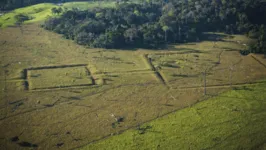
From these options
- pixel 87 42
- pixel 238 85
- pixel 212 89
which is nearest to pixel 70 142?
pixel 212 89

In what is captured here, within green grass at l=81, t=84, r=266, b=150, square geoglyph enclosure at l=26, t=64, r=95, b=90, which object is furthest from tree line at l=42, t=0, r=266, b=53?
green grass at l=81, t=84, r=266, b=150

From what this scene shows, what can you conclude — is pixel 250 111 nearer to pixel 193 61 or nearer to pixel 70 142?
pixel 193 61

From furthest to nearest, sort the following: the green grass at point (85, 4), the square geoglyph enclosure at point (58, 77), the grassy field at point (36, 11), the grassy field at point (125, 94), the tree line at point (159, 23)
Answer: the green grass at point (85, 4)
the grassy field at point (36, 11)
the tree line at point (159, 23)
the square geoglyph enclosure at point (58, 77)
the grassy field at point (125, 94)

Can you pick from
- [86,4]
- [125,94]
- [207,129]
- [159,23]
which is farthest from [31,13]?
[207,129]

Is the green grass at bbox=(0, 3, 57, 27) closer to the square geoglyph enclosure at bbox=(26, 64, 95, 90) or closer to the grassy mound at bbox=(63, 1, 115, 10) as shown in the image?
the grassy mound at bbox=(63, 1, 115, 10)

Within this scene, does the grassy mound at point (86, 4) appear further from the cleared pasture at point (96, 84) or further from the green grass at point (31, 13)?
the cleared pasture at point (96, 84)

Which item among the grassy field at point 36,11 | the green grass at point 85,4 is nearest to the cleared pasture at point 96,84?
the grassy field at point 36,11

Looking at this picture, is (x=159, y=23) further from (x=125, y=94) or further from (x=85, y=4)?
(x=85, y=4)
